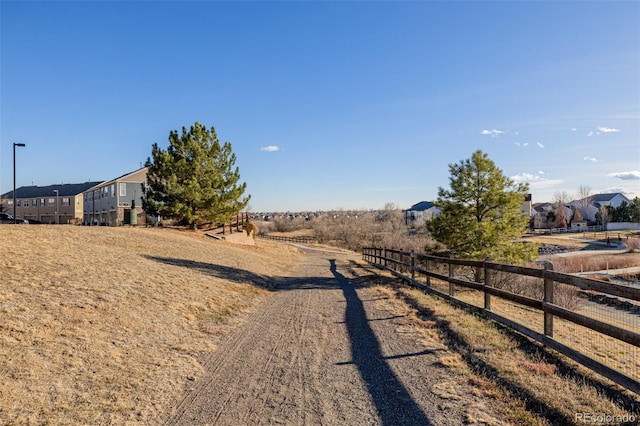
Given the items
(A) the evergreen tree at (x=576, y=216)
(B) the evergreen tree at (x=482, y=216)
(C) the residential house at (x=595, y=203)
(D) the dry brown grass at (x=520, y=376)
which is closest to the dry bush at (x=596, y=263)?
(B) the evergreen tree at (x=482, y=216)

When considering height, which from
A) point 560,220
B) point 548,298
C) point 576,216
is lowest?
point 548,298

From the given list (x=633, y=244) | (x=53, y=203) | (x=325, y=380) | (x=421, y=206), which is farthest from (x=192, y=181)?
(x=421, y=206)

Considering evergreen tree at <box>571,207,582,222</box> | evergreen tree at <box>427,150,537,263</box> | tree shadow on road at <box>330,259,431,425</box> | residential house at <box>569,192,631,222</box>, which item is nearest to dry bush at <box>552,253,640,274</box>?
evergreen tree at <box>427,150,537,263</box>

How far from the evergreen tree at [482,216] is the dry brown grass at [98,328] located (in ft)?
32.7

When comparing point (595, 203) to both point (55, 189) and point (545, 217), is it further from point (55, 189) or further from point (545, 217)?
point (55, 189)

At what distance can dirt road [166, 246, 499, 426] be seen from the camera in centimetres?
393

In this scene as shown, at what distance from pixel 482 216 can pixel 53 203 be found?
63221 mm

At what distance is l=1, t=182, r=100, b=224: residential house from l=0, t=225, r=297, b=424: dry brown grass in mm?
51143

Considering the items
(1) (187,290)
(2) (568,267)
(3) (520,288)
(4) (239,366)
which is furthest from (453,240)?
(2) (568,267)

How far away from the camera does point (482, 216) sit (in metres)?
18.4

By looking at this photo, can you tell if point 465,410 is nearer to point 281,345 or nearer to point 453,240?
point 281,345

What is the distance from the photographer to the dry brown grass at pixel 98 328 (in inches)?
157

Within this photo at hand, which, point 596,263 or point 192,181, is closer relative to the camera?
point 192,181

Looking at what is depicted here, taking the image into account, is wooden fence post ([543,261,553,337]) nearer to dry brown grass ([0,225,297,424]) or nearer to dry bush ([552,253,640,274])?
dry brown grass ([0,225,297,424])
